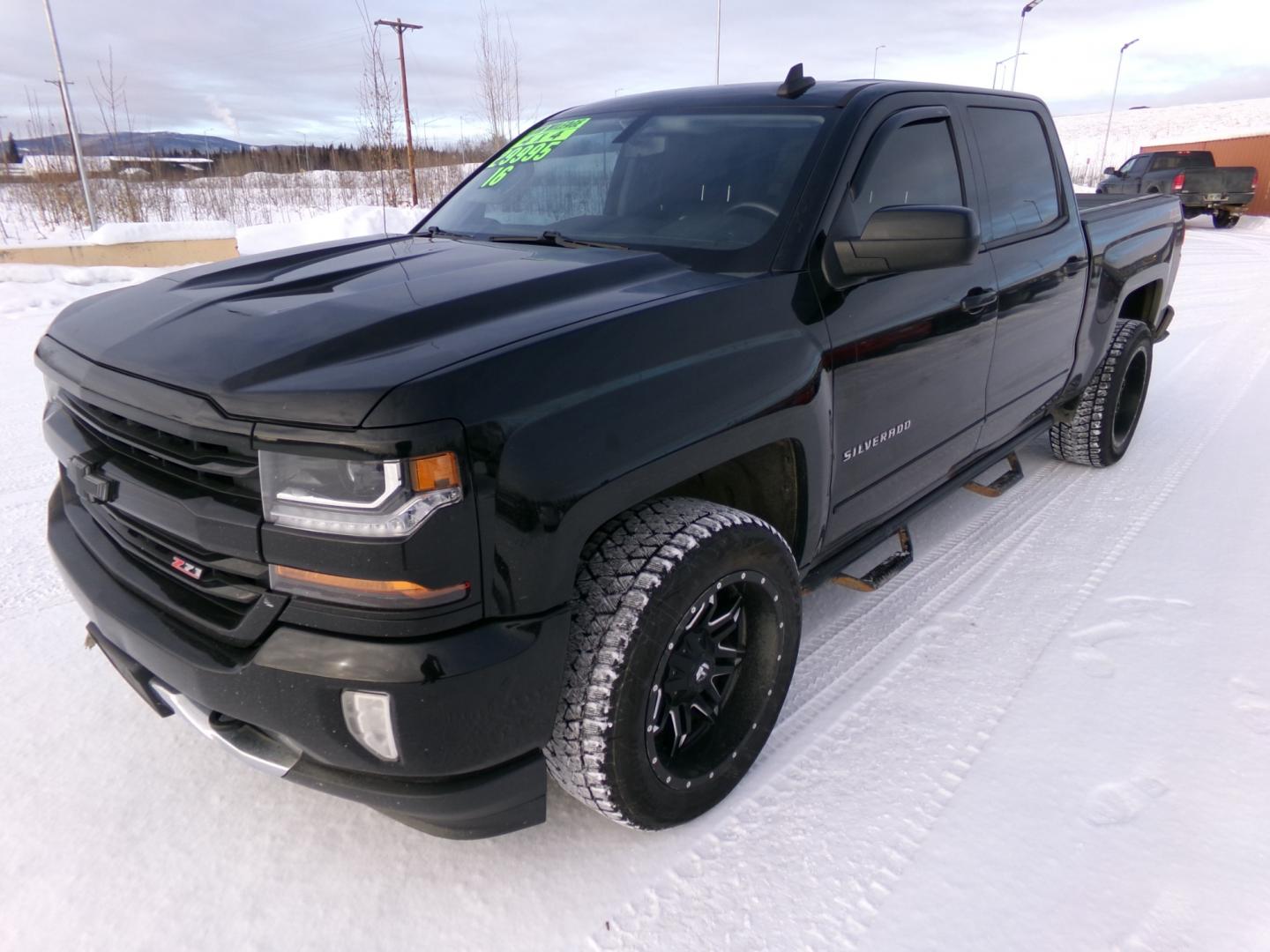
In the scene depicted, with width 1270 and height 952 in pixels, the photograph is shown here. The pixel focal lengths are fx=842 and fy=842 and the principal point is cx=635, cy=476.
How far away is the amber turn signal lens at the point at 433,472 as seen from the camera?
4.83ft

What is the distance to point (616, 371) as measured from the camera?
175 cm

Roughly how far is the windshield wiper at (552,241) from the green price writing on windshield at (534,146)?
514mm

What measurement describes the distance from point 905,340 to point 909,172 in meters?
0.62

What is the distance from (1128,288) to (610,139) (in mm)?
2974

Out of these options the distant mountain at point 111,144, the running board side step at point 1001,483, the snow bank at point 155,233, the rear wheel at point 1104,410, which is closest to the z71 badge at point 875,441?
the running board side step at point 1001,483

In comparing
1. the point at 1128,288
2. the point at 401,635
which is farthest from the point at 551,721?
the point at 1128,288

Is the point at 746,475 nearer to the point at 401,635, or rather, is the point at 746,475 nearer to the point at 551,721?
the point at 551,721

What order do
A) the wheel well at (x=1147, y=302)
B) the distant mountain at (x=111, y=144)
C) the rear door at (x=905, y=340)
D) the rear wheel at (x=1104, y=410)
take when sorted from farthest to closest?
the distant mountain at (x=111, y=144)
the wheel well at (x=1147, y=302)
the rear wheel at (x=1104, y=410)
the rear door at (x=905, y=340)

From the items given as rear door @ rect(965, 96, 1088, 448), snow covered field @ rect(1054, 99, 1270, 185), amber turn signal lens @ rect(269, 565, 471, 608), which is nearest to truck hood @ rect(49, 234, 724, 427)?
amber turn signal lens @ rect(269, 565, 471, 608)

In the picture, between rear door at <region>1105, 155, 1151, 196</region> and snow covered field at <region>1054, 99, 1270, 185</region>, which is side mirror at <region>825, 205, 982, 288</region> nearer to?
rear door at <region>1105, 155, 1151, 196</region>

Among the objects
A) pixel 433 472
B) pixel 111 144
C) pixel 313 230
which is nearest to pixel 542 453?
pixel 433 472

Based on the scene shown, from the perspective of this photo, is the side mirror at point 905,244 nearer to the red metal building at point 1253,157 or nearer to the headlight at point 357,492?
the headlight at point 357,492

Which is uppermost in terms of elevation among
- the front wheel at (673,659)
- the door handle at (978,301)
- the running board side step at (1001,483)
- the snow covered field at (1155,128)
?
the snow covered field at (1155,128)

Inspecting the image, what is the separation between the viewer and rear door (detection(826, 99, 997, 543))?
2396 mm
